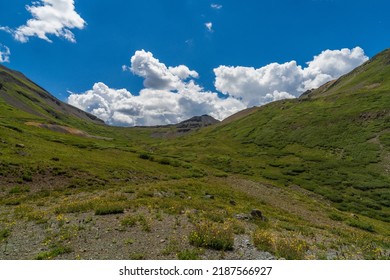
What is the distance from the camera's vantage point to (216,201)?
3044 centimetres

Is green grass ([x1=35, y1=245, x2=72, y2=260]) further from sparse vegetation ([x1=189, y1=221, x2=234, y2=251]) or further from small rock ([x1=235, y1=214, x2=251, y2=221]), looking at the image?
small rock ([x1=235, y1=214, x2=251, y2=221])

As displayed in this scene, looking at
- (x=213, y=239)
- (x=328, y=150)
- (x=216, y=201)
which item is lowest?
(x=213, y=239)

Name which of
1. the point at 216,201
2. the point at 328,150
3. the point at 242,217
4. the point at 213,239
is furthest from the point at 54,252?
the point at 328,150

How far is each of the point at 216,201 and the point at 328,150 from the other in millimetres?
60913

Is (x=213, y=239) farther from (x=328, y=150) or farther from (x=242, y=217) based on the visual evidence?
(x=328, y=150)

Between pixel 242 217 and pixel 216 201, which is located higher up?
pixel 216 201

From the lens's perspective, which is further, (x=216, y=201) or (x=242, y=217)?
(x=216, y=201)

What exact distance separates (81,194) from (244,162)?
55493 mm

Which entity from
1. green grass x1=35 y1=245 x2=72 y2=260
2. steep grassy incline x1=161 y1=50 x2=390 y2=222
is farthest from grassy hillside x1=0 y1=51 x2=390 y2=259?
steep grassy incline x1=161 y1=50 x2=390 y2=222

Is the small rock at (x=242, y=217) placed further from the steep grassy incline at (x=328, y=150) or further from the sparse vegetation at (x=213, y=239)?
the steep grassy incline at (x=328, y=150)

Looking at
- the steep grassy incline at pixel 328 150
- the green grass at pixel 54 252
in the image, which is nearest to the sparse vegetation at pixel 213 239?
the green grass at pixel 54 252

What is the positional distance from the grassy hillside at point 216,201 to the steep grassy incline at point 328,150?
360 millimetres

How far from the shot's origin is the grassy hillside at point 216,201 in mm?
14828
